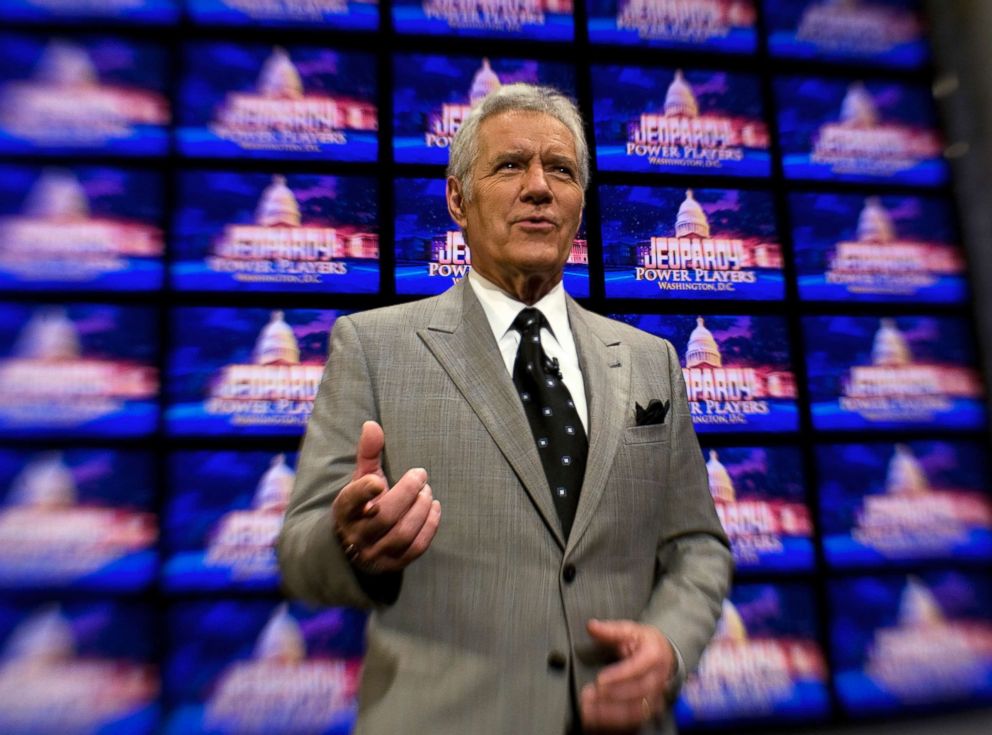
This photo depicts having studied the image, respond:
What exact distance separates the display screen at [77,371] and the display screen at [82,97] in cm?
68

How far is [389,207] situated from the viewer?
2.58m

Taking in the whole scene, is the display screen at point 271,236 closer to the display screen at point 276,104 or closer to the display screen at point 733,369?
the display screen at point 276,104

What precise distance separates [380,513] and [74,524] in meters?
2.00

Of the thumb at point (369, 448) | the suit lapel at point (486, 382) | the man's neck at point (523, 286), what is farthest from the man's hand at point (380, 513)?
the man's neck at point (523, 286)

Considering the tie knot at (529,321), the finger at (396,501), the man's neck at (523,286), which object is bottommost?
the finger at (396,501)

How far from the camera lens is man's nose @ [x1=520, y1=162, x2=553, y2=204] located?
138 cm

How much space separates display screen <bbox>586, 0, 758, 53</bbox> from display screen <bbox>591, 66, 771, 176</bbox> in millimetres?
153

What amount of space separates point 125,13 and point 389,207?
54.2 inches

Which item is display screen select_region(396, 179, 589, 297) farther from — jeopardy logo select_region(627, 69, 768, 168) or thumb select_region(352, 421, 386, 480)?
thumb select_region(352, 421, 386, 480)

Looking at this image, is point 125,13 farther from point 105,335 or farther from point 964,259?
point 964,259

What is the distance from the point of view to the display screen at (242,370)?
7.78 feet

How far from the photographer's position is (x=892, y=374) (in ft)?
9.10

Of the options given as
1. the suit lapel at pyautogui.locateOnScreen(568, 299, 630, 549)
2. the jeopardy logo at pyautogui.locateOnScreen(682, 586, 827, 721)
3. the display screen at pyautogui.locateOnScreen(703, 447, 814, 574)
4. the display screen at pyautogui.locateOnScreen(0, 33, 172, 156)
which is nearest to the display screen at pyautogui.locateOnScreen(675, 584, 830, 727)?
the jeopardy logo at pyautogui.locateOnScreen(682, 586, 827, 721)

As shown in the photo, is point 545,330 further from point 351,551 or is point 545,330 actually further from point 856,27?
point 856,27
